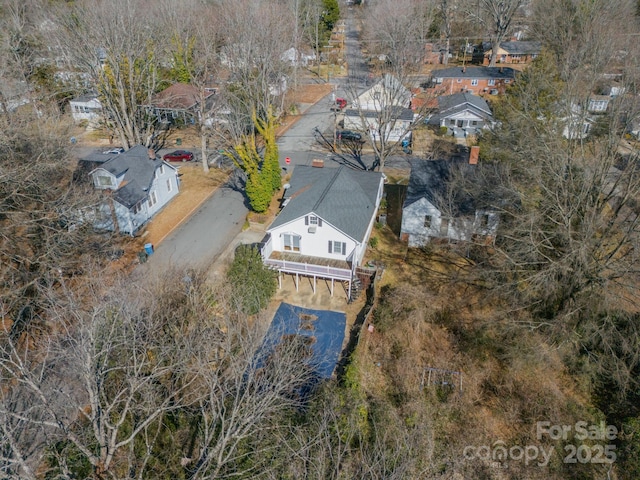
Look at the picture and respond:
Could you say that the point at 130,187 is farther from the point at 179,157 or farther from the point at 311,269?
the point at 311,269

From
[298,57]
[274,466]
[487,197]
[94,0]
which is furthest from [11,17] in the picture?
[274,466]

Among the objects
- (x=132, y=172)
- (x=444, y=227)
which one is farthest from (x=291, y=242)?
(x=132, y=172)

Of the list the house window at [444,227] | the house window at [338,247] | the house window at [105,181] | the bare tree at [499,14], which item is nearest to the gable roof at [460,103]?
the house window at [444,227]

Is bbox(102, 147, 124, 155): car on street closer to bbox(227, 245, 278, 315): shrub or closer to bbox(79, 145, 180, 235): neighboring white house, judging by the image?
bbox(79, 145, 180, 235): neighboring white house

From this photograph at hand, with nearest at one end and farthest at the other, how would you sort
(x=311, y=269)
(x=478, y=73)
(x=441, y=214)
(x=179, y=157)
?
(x=311, y=269), (x=441, y=214), (x=179, y=157), (x=478, y=73)

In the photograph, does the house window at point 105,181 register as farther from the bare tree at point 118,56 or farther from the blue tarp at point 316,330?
the blue tarp at point 316,330
